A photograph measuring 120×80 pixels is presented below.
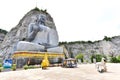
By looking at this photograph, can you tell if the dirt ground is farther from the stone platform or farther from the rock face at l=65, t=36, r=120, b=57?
the rock face at l=65, t=36, r=120, b=57

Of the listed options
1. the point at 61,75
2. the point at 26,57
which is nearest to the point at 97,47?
the point at 26,57

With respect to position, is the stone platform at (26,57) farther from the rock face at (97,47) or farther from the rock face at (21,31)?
the rock face at (97,47)

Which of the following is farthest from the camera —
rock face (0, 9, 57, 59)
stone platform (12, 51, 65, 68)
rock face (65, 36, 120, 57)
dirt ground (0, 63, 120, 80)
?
rock face (65, 36, 120, 57)

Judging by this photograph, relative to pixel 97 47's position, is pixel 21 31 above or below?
above

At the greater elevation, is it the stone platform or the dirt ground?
the stone platform

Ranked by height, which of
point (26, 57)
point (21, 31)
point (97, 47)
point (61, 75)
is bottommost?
point (61, 75)

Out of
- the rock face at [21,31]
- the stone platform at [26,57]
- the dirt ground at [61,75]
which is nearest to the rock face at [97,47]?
the rock face at [21,31]

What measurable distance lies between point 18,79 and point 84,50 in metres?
32.6

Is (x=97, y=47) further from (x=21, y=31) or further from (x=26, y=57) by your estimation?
(x=26, y=57)

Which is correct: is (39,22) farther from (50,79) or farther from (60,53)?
(50,79)

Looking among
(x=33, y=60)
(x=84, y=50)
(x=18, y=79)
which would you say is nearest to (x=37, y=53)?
(x=33, y=60)

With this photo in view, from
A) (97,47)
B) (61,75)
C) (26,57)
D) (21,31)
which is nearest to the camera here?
(61,75)

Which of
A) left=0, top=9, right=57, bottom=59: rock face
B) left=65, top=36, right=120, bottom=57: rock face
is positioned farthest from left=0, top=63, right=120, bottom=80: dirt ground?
left=65, top=36, right=120, bottom=57: rock face

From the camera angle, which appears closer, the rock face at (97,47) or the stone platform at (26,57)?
the stone platform at (26,57)
